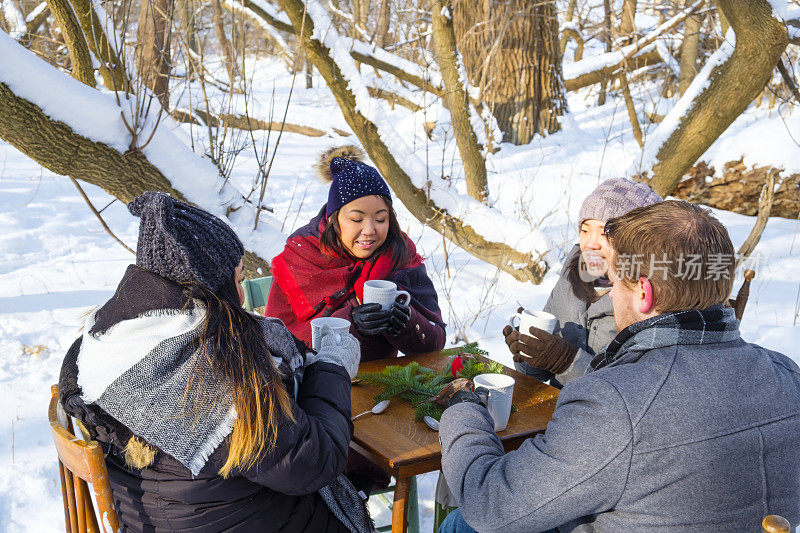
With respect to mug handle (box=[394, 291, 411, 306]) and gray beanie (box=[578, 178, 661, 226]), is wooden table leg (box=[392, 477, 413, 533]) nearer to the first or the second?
mug handle (box=[394, 291, 411, 306])

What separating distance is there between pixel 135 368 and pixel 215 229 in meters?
0.36

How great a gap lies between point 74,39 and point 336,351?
322 cm

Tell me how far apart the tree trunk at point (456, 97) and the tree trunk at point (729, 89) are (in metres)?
1.51

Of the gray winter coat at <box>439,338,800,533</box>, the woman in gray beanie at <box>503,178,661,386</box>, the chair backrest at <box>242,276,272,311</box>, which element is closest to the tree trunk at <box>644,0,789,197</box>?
the woman in gray beanie at <box>503,178,661,386</box>

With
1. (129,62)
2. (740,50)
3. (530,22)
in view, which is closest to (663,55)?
(530,22)

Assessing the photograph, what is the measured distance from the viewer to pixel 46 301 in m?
5.47

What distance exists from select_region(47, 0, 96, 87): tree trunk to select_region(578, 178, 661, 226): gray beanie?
3.30 meters

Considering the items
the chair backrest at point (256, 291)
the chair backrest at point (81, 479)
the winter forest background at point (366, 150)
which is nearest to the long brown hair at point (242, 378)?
the chair backrest at point (81, 479)

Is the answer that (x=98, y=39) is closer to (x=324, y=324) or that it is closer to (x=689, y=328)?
(x=324, y=324)

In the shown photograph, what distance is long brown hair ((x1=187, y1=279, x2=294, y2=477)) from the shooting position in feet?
4.63

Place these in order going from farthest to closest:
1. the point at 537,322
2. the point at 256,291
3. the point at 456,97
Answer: the point at 456,97, the point at 256,291, the point at 537,322

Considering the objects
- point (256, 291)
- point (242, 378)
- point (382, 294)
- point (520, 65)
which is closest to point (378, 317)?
point (382, 294)

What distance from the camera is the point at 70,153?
364 centimetres

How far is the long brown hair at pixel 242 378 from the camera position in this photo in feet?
4.63
